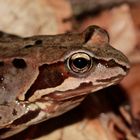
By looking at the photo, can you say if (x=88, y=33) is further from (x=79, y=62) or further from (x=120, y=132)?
(x=120, y=132)

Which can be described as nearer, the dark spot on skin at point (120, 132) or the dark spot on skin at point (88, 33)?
the dark spot on skin at point (88, 33)

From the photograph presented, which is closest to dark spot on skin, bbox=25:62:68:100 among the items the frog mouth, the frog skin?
the frog skin

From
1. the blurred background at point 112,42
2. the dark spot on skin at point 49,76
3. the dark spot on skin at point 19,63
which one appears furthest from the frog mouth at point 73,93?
the blurred background at point 112,42

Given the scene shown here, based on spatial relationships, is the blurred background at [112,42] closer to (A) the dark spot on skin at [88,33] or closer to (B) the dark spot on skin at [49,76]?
(B) the dark spot on skin at [49,76]

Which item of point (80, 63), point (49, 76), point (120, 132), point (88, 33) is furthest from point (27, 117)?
point (120, 132)

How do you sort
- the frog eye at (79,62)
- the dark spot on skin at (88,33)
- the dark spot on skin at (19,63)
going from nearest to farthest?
the frog eye at (79,62) < the dark spot on skin at (19,63) < the dark spot on skin at (88,33)

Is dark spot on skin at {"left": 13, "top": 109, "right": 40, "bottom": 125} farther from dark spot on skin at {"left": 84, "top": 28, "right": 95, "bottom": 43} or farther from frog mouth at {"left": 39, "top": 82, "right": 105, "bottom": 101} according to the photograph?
dark spot on skin at {"left": 84, "top": 28, "right": 95, "bottom": 43}

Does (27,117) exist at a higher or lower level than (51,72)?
lower

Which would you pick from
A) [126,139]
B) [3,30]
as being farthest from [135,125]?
[3,30]
